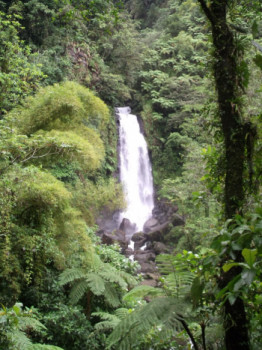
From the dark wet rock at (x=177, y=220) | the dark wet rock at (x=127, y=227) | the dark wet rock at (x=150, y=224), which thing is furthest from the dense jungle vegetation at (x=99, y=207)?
the dark wet rock at (x=127, y=227)

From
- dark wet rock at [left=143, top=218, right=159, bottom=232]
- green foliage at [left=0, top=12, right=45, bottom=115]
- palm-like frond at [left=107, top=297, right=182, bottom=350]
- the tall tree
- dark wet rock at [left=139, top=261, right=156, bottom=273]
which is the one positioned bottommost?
dark wet rock at [left=139, top=261, right=156, bottom=273]

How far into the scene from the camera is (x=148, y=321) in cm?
145

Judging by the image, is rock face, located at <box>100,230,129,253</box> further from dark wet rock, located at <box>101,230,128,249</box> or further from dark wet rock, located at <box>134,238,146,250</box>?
dark wet rock, located at <box>134,238,146,250</box>

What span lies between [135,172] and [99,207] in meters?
6.77

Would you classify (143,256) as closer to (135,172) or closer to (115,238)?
(115,238)

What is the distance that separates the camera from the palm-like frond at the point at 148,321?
1.42 metres

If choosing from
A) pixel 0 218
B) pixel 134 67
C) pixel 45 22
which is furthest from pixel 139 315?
pixel 134 67

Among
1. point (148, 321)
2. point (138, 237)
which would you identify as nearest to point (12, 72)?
point (148, 321)

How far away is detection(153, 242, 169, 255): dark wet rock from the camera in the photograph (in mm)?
11289

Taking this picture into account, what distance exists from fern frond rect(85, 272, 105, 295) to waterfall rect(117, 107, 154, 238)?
913 cm

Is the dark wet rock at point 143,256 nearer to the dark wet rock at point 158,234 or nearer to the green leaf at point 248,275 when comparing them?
the dark wet rock at point 158,234

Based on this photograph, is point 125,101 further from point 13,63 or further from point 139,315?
point 139,315

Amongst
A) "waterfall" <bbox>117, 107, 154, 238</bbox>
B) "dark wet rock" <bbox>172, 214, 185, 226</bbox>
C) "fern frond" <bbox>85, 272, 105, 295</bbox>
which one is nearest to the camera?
"fern frond" <bbox>85, 272, 105, 295</bbox>

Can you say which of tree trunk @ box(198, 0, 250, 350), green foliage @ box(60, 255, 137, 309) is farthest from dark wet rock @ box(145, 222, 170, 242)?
tree trunk @ box(198, 0, 250, 350)
